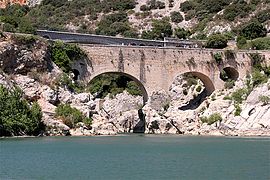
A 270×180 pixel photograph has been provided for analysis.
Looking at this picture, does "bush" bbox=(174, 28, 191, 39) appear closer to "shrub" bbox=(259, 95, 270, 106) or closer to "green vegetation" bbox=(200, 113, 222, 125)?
"green vegetation" bbox=(200, 113, 222, 125)

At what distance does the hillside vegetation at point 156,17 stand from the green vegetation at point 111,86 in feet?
29.9

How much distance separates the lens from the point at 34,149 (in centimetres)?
3934

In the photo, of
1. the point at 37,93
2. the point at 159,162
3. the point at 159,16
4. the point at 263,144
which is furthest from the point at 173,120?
the point at 159,16

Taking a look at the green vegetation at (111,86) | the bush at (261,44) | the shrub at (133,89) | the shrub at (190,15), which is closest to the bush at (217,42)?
the bush at (261,44)

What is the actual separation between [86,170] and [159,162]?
501cm

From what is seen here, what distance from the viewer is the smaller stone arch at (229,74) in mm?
69500

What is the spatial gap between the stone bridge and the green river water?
15.8 meters

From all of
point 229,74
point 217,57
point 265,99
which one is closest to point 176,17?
point 229,74

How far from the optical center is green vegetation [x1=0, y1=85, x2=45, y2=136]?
50000 mm

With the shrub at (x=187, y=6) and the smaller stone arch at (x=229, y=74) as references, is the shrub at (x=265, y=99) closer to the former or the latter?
the smaller stone arch at (x=229, y=74)

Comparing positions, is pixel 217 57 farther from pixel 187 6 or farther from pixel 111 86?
pixel 187 6

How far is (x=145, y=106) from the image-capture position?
63.6 metres

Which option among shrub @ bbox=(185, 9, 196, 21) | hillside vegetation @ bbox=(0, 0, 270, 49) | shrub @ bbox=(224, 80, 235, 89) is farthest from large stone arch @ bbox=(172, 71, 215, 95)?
shrub @ bbox=(185, 9, 196, 21)

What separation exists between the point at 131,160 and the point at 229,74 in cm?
3816
